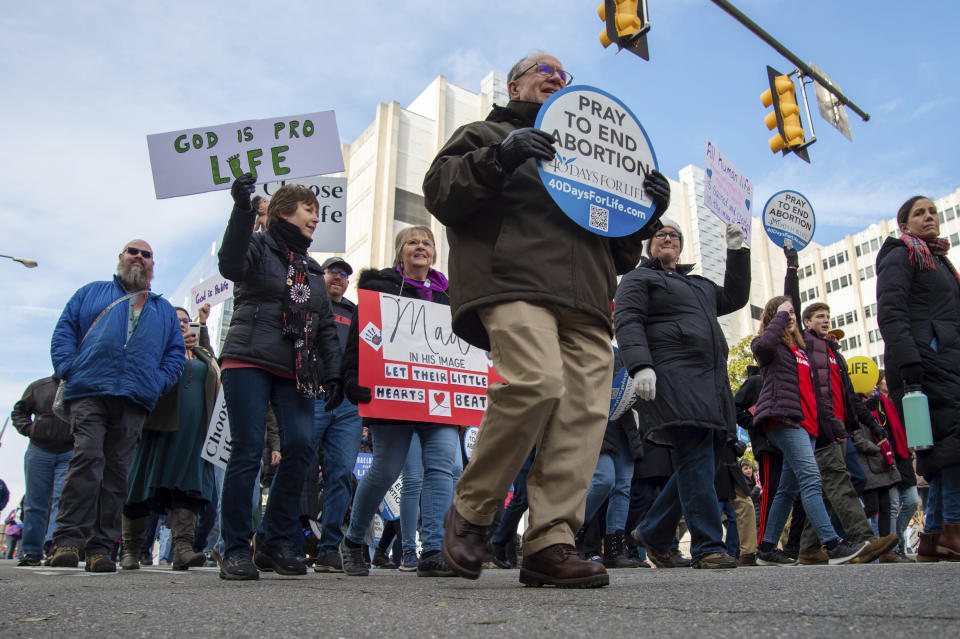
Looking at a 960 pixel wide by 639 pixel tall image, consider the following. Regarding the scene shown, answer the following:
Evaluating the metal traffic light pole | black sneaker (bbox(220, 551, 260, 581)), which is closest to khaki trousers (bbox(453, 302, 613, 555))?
black sneaker (bbox(220, 551, 260, 581))

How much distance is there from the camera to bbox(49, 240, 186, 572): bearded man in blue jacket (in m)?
4.61

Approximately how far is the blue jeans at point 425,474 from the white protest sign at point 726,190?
10.6 feet

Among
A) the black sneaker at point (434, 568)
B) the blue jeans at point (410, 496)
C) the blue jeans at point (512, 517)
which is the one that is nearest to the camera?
the black sneaker at point (434, 568)

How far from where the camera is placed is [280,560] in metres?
4.04

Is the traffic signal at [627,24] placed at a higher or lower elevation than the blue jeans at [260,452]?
higher

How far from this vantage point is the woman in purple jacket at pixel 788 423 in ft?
17.4

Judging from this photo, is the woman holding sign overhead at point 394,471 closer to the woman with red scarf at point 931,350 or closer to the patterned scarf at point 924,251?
the woman with red scarf at point 931,350

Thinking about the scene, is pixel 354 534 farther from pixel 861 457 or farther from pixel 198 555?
pixel 861 457

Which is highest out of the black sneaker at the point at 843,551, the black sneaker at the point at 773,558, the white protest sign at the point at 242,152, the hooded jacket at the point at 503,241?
the white protest sign at the point at 242,152

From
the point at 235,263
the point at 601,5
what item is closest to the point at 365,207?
the point at 601,5

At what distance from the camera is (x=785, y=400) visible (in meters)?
5.54

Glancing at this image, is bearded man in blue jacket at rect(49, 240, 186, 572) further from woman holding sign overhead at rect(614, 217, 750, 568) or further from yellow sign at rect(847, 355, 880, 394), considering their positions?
yellow sign at rect(847, 355, 880, 394)

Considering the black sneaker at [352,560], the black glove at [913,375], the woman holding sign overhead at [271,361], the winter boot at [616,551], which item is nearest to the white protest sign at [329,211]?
the woman holding sign overhead at [271,361]

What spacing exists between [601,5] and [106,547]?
7585 millimetres
